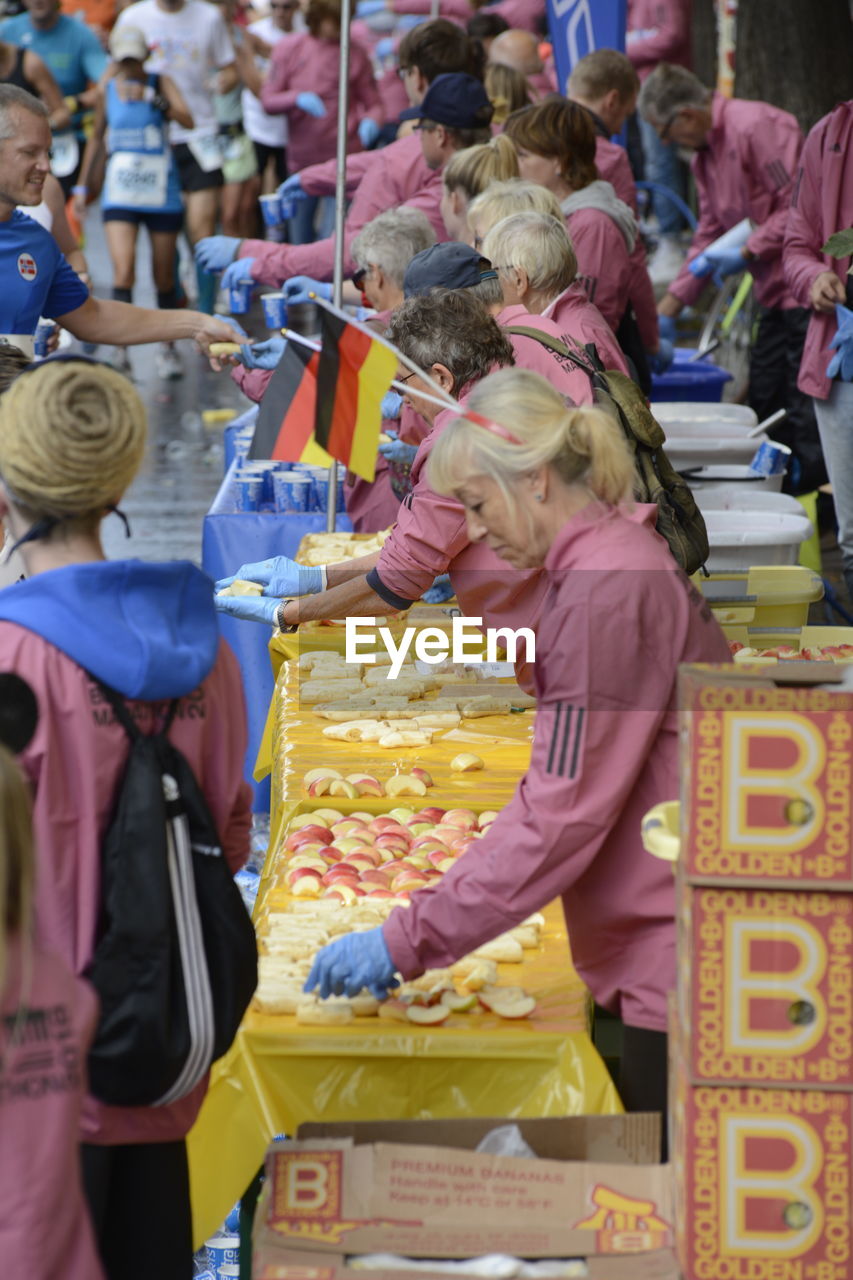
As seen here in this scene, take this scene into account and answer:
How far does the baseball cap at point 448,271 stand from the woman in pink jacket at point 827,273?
6.32 feet

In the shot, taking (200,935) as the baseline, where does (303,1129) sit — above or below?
below

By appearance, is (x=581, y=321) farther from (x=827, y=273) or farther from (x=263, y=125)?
(x=263, y=125)

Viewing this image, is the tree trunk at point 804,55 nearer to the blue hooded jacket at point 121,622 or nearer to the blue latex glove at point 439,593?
the blue latex glove at point 439,593

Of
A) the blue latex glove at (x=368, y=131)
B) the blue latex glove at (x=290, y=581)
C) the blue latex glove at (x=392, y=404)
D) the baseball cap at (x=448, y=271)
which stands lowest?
the blue latex glove at (x=290, y=581)

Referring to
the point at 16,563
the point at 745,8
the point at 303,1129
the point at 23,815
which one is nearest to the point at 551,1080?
the point at 303,1129

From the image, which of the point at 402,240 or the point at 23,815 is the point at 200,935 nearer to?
the point at 23,815

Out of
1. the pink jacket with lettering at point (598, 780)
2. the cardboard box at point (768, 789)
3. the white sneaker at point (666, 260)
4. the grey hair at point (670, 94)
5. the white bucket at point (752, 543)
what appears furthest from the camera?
the white sneaker at point (666, 260)

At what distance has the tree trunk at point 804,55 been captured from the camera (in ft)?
32.2

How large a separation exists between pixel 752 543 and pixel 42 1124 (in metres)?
4.18

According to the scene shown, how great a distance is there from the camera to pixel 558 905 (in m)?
3.33

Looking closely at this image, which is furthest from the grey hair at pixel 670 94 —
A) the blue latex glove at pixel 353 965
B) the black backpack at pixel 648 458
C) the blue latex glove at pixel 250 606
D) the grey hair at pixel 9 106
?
the blue latex glove at pixel 353 965

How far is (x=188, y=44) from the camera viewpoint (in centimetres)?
1186

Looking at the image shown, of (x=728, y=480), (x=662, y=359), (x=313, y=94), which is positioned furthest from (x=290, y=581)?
(x=313, y=94)

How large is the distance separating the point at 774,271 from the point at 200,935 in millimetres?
6946
